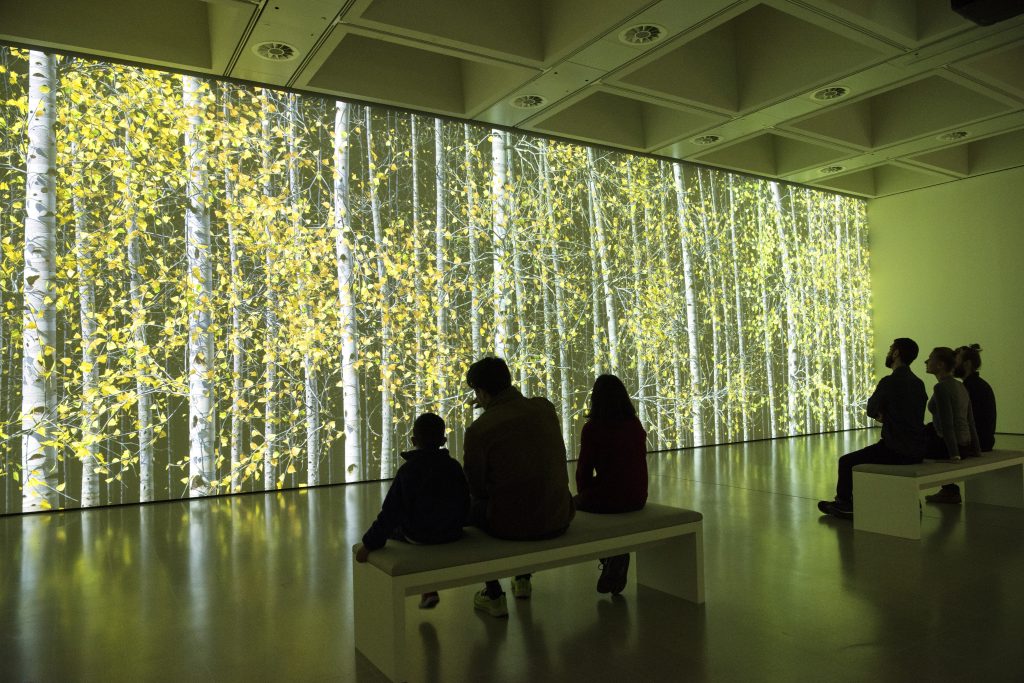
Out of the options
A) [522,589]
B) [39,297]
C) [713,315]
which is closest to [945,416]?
[522,589]

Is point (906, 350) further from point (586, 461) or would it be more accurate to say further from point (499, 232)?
point (499, 232)

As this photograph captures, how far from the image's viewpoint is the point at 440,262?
801 centimetres

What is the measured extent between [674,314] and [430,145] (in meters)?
4.11

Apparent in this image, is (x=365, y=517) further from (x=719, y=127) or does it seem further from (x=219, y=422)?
(x=719, y=127)

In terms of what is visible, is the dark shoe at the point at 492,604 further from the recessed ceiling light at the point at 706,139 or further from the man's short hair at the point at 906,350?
the recessed ceiling light at the point at 706,139

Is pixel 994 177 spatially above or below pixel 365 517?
above

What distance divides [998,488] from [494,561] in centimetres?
495

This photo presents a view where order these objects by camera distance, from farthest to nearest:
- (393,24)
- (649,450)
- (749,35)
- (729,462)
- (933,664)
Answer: (649,450) → (729,462) → (749,35) → (393,24) → (933,664)

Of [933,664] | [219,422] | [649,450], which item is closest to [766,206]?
[649,450]

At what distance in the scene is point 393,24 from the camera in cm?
557

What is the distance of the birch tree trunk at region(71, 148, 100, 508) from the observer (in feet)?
20.2

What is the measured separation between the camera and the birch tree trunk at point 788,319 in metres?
11.6

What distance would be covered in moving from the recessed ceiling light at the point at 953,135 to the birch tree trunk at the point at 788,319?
2834mm

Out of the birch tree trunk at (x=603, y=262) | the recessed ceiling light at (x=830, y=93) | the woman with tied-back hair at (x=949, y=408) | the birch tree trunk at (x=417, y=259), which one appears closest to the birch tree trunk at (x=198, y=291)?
the birch tree trunk at (x=417, y=259)
